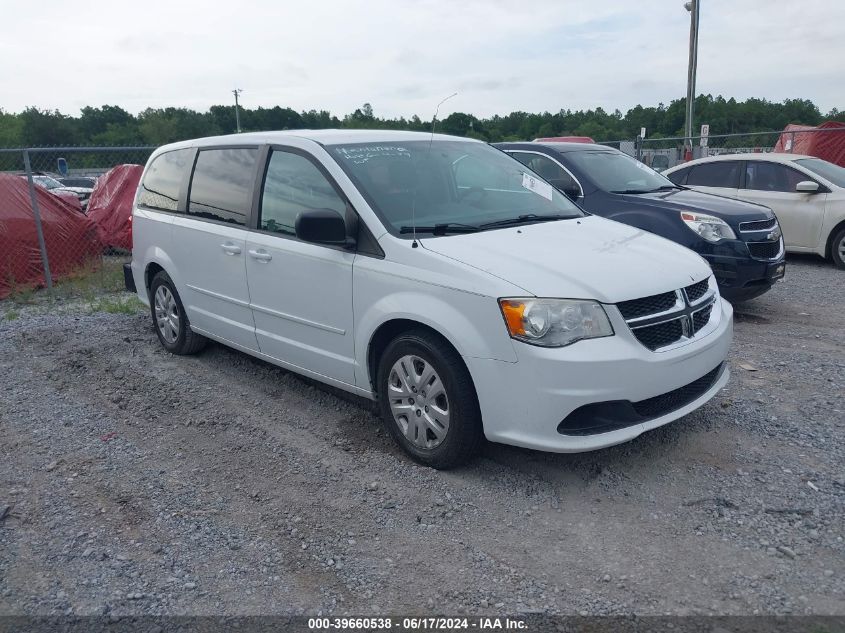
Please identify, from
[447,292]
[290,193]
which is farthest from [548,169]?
[447,292]

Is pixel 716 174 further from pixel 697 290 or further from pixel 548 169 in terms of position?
pixel 697 290

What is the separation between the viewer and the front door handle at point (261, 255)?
4846 millimetres

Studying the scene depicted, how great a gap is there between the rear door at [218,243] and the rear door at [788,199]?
765 cm

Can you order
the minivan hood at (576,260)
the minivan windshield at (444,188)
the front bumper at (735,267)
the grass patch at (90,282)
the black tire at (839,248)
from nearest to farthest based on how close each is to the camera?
the minivan hood at (576,260) → the minivan windshield at (444,188) → the front bumper at (735,267) → the grass patch at (90,282) → the black tire at (839,248)

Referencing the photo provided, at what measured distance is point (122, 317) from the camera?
318 inches

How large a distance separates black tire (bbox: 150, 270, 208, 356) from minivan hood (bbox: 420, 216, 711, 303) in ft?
9.68

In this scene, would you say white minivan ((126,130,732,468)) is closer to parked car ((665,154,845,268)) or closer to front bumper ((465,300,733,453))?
front bumper ((465,300,733,453))

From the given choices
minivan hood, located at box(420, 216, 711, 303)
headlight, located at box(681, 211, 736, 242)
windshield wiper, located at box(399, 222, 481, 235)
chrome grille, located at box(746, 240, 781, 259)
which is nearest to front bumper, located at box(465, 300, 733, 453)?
minivan hood, located at box(420, 216, 711, 303)

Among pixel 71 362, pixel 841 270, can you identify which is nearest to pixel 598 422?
pixel 71 362

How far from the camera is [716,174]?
1058 cm

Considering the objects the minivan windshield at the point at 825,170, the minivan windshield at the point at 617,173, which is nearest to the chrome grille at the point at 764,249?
the minivan windshield at the point at 617,173

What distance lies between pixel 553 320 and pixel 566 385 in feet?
1.04

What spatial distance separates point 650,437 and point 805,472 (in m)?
0.83

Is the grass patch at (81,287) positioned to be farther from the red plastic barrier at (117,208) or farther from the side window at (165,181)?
the side window at (165,181)
